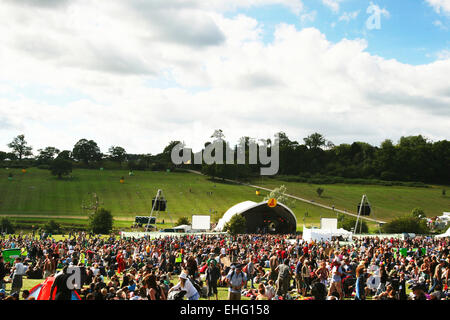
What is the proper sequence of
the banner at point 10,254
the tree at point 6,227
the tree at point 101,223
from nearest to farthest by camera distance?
the banner at point 10,254
the tree at point 101,223
the tree at point 6,227

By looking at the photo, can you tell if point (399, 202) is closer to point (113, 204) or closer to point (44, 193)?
point (113, 204)

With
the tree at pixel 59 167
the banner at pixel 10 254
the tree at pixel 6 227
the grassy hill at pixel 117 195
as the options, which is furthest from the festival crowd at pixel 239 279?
the tree at pixel 59 167

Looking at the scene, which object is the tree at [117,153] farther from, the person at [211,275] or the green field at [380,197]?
the person at [211,275]

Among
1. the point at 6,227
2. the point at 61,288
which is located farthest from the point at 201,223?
the point at 61,288

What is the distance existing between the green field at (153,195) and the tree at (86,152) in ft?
99.6

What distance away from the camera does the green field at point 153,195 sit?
81.0 metres

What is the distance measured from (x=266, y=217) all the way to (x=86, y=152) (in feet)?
336

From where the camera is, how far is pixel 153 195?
95188 mm

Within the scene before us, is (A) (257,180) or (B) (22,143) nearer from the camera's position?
(A) (257,180)

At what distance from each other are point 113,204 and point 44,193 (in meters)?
17.6

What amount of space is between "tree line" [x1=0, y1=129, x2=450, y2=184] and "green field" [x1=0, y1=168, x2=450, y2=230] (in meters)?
7.68

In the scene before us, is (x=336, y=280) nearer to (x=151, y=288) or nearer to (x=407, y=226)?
(x=151, y=288)
